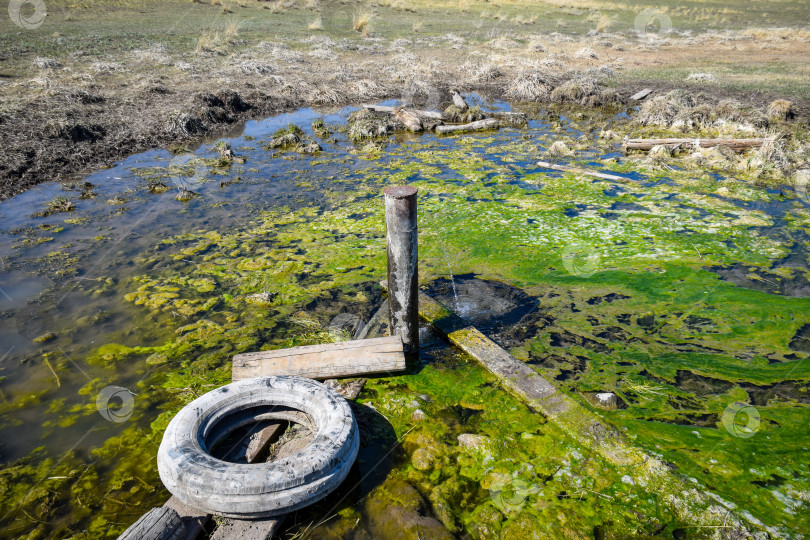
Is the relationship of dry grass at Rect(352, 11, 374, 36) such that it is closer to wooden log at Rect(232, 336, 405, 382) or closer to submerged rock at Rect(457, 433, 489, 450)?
wooden log at Rect(232, 336, 405, 382)

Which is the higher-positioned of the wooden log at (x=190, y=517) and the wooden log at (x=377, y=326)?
the wooden log at (x=190, y=517)

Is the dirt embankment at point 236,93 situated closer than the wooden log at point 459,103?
Yes

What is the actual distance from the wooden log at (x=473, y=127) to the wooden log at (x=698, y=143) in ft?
11.7

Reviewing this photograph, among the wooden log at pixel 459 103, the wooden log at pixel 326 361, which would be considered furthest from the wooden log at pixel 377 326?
the wooden log at pixel 459 103

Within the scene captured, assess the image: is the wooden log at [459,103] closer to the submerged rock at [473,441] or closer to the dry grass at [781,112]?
the dry grass at [781,112]

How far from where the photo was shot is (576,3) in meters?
34.4

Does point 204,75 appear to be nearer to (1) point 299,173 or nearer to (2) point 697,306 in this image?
(1) point 299,173

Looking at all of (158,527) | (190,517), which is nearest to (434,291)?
(190,517)

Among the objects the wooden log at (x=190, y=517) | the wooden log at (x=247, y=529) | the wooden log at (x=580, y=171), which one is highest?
the wooden log at (x=580, y=171)

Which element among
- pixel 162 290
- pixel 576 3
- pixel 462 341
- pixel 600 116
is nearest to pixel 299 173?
pixel 162 290

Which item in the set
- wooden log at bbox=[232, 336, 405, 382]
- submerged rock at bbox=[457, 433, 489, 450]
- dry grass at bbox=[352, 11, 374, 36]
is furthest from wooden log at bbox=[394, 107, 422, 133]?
dry grass at bbox=[352, 11, 374, 36]

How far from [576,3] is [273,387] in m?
41.2

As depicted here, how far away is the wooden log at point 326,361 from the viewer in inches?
139

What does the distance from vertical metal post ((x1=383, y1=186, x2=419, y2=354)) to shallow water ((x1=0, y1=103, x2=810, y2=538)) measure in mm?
398
